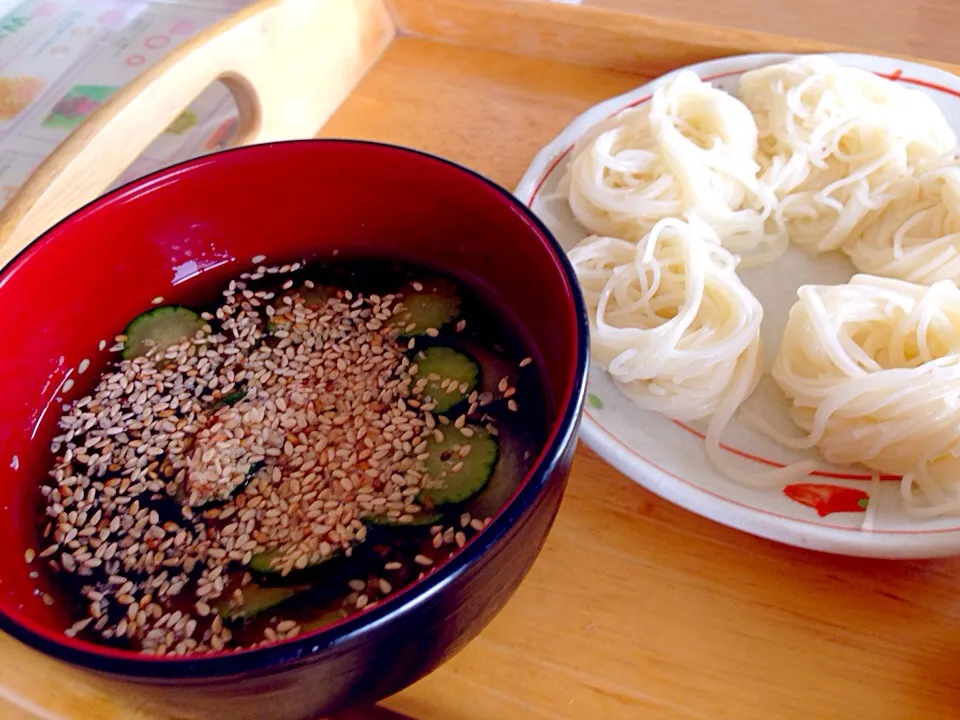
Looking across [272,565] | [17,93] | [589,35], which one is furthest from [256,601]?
[17,93]

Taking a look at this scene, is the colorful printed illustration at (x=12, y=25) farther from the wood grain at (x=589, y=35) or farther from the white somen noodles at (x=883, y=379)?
the white somen noodles at (x=883, y=379)

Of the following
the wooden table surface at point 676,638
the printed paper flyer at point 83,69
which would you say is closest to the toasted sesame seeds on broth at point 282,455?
the wooden table surface at point 676,638

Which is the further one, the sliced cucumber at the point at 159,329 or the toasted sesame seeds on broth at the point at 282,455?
the sliced cucumber at the point at 159,329

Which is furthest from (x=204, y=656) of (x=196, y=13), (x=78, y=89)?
(x=196, y=13)

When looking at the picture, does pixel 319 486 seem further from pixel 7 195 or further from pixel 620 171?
pixel 7 195

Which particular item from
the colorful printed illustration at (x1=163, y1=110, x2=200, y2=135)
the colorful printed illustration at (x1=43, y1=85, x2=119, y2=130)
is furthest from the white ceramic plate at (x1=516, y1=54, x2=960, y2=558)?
the colorful printed illustration at (x1=43, y1=85, x2=119, y2=130)

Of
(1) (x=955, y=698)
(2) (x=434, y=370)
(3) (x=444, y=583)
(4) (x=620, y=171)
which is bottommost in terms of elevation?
(1) (x=955, y=698)

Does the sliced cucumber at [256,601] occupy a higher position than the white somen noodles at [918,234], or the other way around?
the sliced cucumber at [256,601]

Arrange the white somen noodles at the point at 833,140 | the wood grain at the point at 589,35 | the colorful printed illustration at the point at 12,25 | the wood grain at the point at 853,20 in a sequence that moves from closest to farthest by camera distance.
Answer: the white somen noodles at the point at 833,140, the wood grain at the point at 589,35, the wood grain at the point at 853,20, the colorful printed illustration at the point at 12,25
